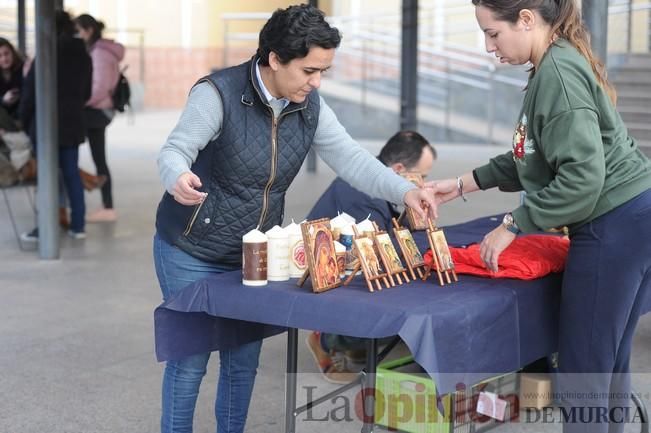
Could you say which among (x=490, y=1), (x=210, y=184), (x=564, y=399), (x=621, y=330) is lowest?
(x=564, y=399)

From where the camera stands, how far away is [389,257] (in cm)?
310

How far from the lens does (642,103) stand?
31.9ft

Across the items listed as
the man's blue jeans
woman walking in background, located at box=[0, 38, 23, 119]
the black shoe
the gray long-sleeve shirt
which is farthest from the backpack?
the man's blue jeans

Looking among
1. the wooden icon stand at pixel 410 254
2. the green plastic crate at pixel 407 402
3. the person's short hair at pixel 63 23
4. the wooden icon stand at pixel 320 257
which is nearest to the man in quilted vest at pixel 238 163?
the wooden icon stand at pixel 410 254

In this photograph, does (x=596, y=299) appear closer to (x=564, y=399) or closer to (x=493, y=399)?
(x=564, y=399)

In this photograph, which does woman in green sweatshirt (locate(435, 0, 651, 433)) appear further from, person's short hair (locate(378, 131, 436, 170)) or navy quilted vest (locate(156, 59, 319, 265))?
person's short hair (locate(378, 131, 436, 170))

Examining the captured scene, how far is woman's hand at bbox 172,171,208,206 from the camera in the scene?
2.79m

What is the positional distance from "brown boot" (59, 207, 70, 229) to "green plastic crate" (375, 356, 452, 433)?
490cm

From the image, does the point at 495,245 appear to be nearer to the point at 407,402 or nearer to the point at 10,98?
the point at 407,402

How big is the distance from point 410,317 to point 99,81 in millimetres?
6093

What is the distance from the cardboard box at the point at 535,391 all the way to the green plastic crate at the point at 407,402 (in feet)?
1.48

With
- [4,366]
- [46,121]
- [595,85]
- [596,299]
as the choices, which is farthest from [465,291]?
[46,121]

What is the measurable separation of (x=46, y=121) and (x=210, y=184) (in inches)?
159

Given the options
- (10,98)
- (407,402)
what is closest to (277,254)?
(407,402)
